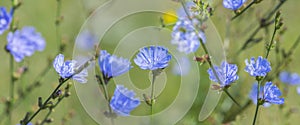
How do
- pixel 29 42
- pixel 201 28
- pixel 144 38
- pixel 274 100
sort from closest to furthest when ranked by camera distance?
1. pixel 274 100
2. pixel 201 28
3. pixel 29 42
4. pixel 144 38

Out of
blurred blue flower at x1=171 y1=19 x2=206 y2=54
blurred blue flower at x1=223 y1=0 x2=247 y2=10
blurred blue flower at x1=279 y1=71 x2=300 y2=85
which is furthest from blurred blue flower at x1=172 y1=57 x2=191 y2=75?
blurred blue flower at x1=223 y1=0 x2=247 y2=10

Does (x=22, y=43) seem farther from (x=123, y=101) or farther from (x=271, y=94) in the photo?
(x=271, y=94)

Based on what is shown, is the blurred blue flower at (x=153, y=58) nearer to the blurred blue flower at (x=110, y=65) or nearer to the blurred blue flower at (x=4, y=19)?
the blurred blue flower at (x=110, y=65)

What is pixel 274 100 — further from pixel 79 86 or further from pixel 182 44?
pixel 79 86

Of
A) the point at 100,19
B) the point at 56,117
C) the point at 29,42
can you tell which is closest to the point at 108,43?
the point at 100,19

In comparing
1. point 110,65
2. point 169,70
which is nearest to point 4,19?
point 110,65

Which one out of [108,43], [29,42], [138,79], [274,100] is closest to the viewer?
[274,100]

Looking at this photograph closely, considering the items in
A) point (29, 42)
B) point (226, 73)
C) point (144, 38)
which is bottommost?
point (226, 73)
